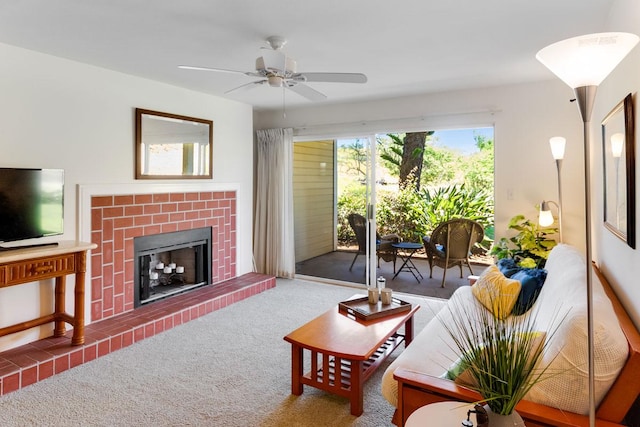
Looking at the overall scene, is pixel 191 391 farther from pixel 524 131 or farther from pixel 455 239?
pixel 524 131

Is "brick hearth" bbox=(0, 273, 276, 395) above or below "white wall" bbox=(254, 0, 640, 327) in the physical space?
below

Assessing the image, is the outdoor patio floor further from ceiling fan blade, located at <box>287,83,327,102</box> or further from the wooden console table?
the wooden console table

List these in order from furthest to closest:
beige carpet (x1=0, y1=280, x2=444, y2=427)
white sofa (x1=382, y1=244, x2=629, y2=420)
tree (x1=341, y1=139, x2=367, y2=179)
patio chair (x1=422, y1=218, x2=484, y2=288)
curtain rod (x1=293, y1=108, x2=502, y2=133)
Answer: tree (x1=341, y1=139, x2=367, y2=179), patio chair (x1=422, y1=218, x2=484, y2=288), curtain rod (x1=293, y1=108, x2=502, y2=133), beige carpet (x1=0, y1=280, x2=444, y2=427), white sofa (x1=382, y1=244, x2=629, y2=420)

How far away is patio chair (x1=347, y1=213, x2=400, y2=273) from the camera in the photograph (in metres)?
5.02

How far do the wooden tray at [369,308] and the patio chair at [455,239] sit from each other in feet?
6.72

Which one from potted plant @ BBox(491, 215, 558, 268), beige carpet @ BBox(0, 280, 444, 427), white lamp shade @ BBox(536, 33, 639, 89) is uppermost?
white lamp shade @ BBox(536, 33, 639, 89)

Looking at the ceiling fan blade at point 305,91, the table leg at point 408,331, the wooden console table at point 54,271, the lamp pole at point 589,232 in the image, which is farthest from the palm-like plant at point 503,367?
the wooden console table at point 54,271

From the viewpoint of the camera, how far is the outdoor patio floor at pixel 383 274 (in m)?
5.00

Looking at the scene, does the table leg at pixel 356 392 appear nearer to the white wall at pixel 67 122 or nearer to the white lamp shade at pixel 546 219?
the white lamp shade at pixel 546 219

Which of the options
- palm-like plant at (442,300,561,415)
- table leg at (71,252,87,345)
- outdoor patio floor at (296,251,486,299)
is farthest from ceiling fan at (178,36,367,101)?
outdoor patio floor at (296,251,486,299)

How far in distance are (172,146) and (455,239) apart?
344 cm

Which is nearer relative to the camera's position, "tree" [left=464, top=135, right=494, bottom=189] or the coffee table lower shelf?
the coffee table lower shelf

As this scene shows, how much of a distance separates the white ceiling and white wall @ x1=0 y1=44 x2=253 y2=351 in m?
0.14

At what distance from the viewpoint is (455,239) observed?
4.79 meters
